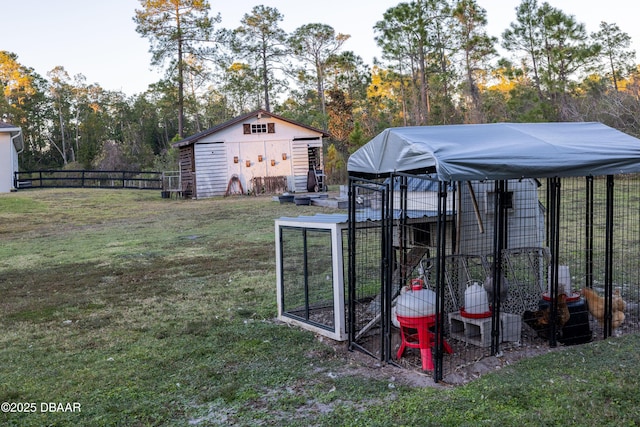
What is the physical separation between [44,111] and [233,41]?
870 inches

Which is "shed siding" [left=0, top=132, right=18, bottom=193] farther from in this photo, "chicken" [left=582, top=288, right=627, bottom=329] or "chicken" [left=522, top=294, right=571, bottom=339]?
"chicken" [left=582, top=288, right=627, bottom=329]

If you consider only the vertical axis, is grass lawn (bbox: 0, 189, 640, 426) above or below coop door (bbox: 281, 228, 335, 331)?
below

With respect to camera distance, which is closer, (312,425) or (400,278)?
(312,425)

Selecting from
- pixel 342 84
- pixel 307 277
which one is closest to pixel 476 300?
pixel 307 277

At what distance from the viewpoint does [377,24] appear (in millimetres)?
32375

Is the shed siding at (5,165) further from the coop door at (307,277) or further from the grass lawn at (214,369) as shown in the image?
the coop door at (307,277)

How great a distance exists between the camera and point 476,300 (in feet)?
14.7

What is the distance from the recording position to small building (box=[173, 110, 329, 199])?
2405 cm

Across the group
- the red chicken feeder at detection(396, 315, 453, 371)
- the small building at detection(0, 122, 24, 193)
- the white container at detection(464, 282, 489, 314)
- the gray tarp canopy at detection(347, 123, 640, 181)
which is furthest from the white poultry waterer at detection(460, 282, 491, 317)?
the small building at detection(0, 122, 24, 193)

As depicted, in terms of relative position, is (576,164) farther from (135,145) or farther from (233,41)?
(135,145)

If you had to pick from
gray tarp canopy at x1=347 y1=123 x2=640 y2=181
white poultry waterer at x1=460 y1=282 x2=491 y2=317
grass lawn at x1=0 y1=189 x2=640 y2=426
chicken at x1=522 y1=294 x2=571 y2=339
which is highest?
gray tarp canopy at x1=347 y1=123 x2=640 y2=181

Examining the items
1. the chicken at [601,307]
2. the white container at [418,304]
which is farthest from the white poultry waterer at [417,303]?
the chicken at [601,307]

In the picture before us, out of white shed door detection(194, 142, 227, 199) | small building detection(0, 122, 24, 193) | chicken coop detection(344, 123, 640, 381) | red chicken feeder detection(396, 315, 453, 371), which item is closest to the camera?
chicken coop detection(344, 123, 640, 381)

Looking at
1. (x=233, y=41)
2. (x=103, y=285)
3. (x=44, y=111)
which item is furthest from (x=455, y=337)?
(x=44, y=111)
